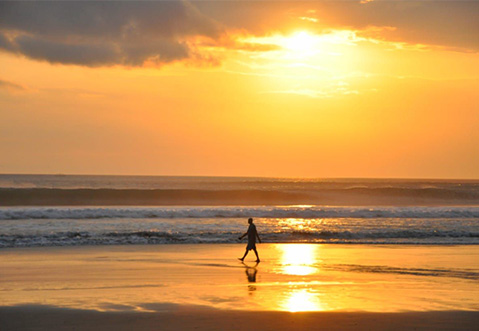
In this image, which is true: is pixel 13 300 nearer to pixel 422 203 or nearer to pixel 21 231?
pixel 21 231

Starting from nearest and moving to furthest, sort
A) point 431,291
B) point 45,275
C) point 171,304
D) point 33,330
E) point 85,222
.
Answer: point 33,330 → point 171,304 → point 431,291 → point 45,275 → point 85,222

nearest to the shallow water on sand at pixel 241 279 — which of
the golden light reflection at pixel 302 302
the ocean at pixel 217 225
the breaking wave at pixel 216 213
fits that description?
the golden light reflection at pixel 302 302

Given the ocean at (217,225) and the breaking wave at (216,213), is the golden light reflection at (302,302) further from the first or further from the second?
the breaking wave at (216,213)

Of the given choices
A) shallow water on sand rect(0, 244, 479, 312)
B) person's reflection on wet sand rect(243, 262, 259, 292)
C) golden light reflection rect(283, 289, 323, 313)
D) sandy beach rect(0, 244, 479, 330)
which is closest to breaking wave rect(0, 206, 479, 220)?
shallow water on sand rect(0, 244, 479, 312)

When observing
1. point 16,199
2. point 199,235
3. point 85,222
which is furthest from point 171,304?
point 16,199

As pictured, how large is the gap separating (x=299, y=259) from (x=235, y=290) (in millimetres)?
5766

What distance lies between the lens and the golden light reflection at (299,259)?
1493 centimetres

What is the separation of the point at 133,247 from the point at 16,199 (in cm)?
3643

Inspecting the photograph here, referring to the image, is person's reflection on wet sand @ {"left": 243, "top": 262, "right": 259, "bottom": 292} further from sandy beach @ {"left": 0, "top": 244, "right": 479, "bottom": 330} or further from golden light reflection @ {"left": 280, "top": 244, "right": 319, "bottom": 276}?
golden light reflection @ {"left": 280, "top": 244, "right": 319, "bottom": 276}

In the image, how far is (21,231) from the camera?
1022 inches

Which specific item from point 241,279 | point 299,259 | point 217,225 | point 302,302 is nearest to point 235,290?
point 241,279

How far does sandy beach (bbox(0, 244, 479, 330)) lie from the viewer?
9602mm

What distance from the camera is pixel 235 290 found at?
12203 mm

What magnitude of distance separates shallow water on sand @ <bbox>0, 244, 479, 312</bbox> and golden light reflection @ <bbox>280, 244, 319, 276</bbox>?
0.09ft
